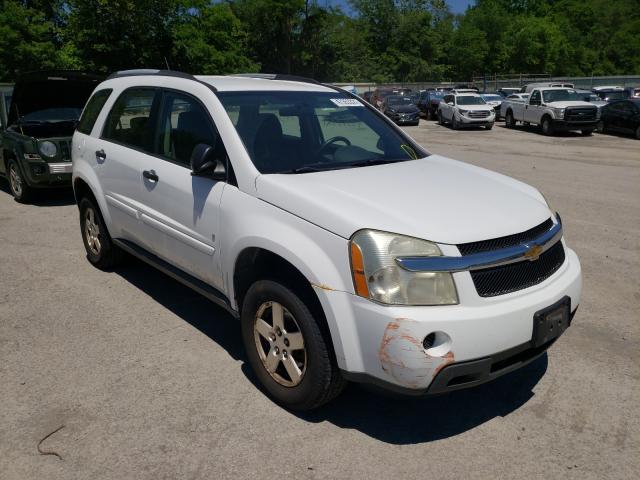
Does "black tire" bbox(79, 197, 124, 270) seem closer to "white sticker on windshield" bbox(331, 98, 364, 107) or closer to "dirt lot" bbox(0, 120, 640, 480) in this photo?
"dirt lot" bbox(0, 120, 640, 480)

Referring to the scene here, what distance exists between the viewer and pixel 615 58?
84.8 meters

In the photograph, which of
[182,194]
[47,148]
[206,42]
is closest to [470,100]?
[47,148]

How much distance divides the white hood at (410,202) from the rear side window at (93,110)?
8.91 ft

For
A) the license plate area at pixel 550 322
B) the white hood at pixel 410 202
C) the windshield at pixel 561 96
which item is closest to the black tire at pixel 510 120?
the windshield at pixel 561 96

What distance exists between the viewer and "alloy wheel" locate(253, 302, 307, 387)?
10.6 ft

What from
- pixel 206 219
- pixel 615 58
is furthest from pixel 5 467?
pixel 615 58

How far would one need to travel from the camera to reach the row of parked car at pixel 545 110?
2202cm

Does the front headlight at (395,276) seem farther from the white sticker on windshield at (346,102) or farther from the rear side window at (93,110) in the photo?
the rear side window at (93,110)

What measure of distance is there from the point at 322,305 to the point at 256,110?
1624 mm

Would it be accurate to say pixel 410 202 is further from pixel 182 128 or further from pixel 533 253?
pixel 182 128

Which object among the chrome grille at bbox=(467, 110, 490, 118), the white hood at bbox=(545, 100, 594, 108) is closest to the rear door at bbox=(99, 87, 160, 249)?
the white hood at bbox=(545, 100, 594, 108)

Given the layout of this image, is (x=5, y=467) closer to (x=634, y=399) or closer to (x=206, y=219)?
(x=206, y=219)

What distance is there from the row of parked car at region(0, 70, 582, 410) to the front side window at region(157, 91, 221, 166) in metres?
0.01

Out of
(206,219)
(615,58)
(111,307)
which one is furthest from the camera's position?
(615,58)
